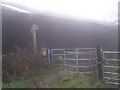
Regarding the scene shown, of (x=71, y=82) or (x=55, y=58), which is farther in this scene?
(x=55, y=58)

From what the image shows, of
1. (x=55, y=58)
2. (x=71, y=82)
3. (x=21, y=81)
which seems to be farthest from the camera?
(x=55, y=58)

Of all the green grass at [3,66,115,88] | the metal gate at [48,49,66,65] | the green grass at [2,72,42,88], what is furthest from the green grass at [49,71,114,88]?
the metal gate at [48,49,66,65]

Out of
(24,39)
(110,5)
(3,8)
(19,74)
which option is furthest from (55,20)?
(110,5)

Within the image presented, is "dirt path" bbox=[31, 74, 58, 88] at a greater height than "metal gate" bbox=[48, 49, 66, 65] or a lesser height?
lesser

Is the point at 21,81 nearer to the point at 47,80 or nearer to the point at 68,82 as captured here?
the point at 47,80

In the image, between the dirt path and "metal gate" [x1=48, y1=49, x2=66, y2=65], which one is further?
"metal gate" [x1=48, y1=49, x2=66, y2=65]

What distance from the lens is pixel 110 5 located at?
2380 cm

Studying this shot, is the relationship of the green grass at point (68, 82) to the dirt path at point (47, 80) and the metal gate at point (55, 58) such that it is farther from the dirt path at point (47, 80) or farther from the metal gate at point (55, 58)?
the metal gate at point (55, 58)

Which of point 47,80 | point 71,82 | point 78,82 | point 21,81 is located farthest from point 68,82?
point 21,81

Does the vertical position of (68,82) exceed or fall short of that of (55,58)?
it falls short

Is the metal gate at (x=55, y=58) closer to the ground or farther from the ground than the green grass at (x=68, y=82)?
farther from the ground

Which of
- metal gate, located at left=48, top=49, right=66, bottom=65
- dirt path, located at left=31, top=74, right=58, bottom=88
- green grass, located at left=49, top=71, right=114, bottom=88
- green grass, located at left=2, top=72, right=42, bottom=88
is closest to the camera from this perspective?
green grass, located at left=49, top=71, right=114, bottom=88

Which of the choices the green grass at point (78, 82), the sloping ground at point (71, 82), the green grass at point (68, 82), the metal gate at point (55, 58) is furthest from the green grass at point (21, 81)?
the metal gate at point (55, 58)

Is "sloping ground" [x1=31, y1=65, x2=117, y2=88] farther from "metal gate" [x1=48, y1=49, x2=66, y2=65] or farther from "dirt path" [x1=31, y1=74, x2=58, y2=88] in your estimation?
"metal gate" [x1=48, y1=49, x2=66, y2=65]
